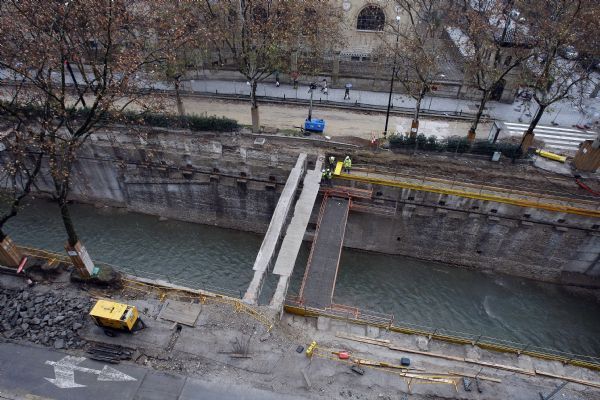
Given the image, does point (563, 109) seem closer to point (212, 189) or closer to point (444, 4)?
point (444, 4)

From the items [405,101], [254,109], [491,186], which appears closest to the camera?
[491,186]

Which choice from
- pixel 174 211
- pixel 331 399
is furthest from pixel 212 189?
pixel 331 399

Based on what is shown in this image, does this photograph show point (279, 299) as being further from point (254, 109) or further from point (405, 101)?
point (405, 101)

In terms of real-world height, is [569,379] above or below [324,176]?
below

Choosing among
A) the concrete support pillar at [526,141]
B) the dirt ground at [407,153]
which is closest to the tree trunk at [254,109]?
the dirt ground at [407,153]

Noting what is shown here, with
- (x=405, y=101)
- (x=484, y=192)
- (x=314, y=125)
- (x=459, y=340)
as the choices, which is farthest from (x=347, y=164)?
(x=405, y=101)

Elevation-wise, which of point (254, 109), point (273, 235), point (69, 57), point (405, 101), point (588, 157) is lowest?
point (273, 235)
